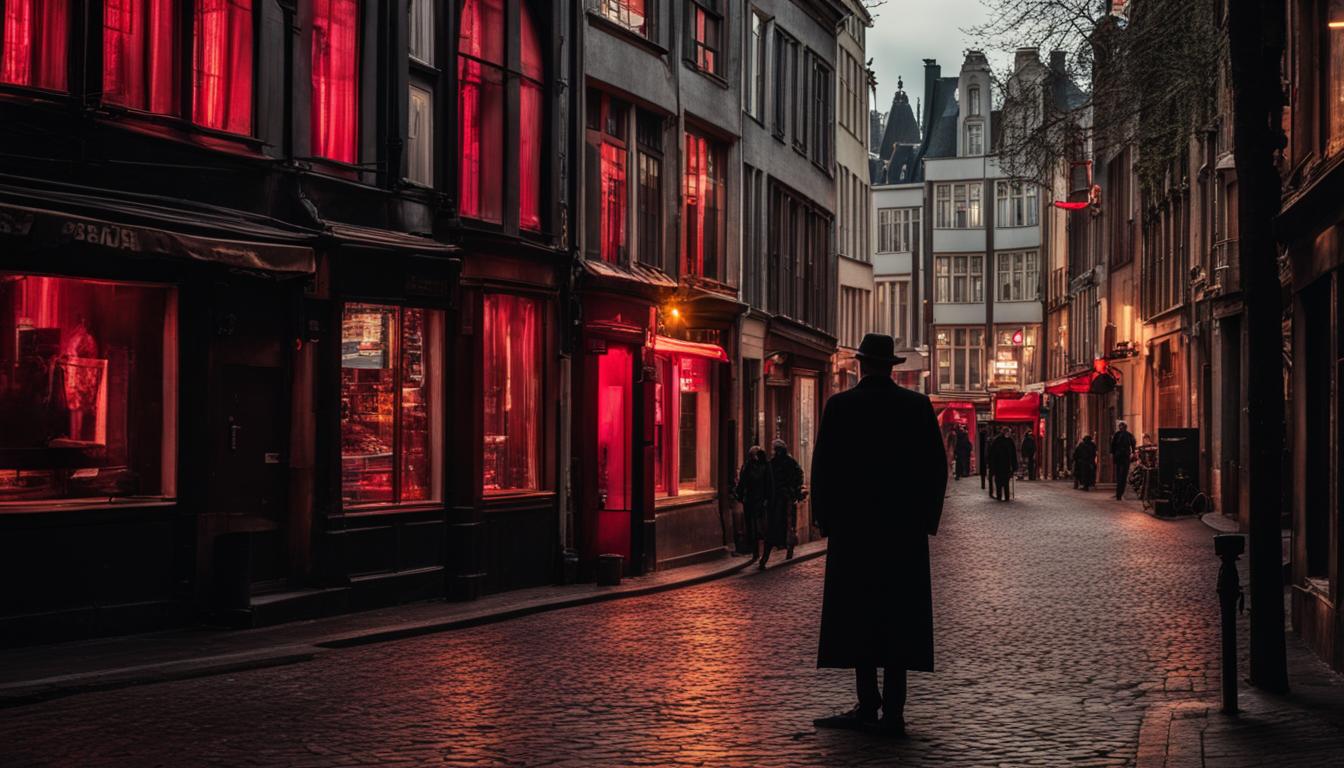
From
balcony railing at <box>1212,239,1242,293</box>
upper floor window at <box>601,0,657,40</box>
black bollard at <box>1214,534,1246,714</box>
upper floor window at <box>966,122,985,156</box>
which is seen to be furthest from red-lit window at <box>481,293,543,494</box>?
upper floor window at <box>966,122,985,156</box>

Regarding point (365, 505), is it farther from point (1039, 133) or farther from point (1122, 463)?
point (1122, 463)

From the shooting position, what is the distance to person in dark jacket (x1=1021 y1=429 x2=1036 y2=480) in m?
61.3

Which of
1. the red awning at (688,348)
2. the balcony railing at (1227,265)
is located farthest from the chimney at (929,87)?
the red awning at (688,348)

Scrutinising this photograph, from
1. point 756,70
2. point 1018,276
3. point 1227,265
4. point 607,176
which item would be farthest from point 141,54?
point 1018,276

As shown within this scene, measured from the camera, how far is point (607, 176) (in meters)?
24.4

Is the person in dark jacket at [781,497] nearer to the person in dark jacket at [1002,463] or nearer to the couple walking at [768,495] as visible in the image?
the couple walking at [768,495]

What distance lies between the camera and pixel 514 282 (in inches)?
818

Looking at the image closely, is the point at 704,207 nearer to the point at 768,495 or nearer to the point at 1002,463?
the point at 768,495

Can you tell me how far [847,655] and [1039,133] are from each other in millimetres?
15665

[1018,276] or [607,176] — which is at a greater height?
[1018,276]

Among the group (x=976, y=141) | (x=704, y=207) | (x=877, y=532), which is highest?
(x=976, y=141)

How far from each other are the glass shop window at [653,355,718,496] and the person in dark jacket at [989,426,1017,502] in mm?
18655

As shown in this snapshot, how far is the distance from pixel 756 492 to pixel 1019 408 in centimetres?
Answer: 5329

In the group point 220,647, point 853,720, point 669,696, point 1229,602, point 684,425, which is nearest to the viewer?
point 853,720
